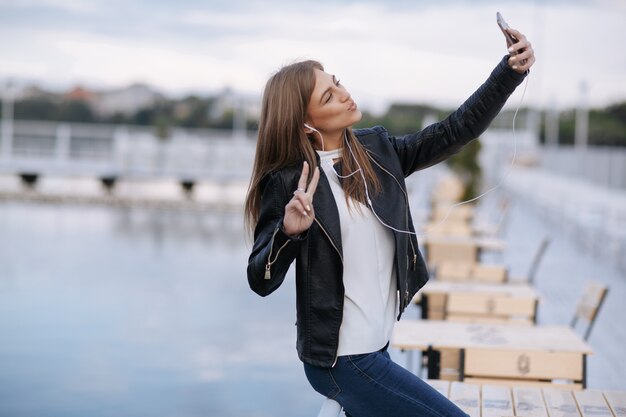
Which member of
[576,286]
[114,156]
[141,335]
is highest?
[114,156]

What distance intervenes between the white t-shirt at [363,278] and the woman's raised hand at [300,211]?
169mm

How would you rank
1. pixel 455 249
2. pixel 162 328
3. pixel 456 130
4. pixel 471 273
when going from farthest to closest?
pixel 455 249 < pixel 162 328 < pixel 471 273 < pixel 456 130

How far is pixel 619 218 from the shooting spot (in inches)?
503

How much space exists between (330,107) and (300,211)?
1.26 feet

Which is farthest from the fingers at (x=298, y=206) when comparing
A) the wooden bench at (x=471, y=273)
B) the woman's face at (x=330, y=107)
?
the wooden bench at (x=471, y=273)

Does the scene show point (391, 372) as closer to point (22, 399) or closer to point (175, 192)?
point (22, 399)

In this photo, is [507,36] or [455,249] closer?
[507,36]

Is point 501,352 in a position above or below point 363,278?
below

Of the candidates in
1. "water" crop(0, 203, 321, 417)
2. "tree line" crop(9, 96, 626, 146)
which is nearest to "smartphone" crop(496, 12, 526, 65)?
"water" crop(0, 203, 321, 417)

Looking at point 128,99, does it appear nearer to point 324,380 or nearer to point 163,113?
point 163,113

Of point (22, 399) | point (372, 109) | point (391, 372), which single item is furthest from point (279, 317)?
point (372, 109)

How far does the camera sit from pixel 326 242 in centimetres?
242

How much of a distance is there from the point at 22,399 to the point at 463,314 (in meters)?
3.02

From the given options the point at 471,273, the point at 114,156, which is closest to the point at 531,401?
the point at 471,273
